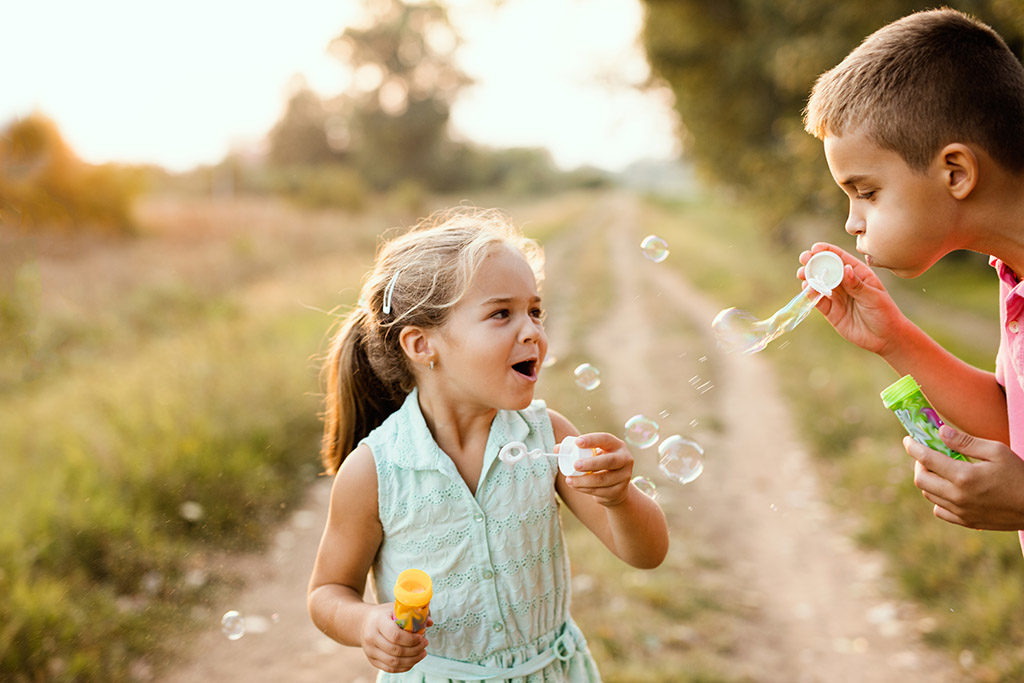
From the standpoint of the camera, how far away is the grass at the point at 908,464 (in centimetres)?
299

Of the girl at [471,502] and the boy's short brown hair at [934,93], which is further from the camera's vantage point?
the girl at [471,502]

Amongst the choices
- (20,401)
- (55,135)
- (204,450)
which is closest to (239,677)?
(204,450)

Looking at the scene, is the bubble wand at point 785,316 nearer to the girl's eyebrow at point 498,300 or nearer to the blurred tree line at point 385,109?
the girl's eyebrow at point 498,300

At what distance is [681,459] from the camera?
6.36 ft

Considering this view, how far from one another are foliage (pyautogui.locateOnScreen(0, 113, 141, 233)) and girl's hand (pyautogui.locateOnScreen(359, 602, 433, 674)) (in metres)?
8.98

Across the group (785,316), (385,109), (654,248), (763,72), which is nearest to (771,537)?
(654,248)

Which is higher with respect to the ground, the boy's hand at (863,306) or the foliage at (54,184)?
the boy's hand at (863,306)

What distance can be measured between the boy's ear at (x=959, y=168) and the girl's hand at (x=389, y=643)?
1271mm

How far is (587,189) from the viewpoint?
2320 inches

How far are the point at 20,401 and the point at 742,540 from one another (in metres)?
5.17

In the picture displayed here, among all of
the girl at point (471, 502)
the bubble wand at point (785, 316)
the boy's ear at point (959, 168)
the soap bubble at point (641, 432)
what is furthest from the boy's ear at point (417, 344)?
the boy's ear at point (959, 168)

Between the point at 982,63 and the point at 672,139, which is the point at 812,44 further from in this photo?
the point at 672,139

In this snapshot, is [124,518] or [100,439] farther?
[100,439]

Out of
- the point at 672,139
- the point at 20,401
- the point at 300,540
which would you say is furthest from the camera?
the point at 672,139
